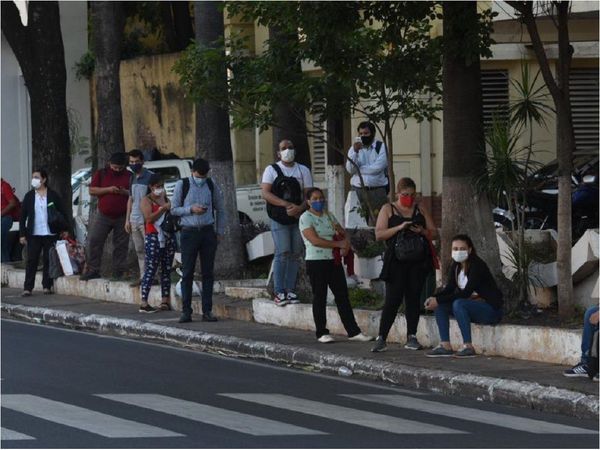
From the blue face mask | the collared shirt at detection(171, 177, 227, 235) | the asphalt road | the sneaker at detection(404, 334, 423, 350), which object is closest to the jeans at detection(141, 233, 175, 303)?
the collared shirt at detection(171, 177, 227, 235)

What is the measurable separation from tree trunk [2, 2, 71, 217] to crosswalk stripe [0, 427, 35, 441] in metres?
13.1

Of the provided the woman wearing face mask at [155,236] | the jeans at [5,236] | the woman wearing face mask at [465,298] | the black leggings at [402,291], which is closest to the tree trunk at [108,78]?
the jeans at [5,236]

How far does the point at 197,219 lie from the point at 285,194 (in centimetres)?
113

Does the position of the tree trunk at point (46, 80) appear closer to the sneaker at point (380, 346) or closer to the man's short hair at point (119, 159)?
the man's short hair at point (119, 159)

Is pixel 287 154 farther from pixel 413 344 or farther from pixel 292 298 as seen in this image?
pixel 413 344

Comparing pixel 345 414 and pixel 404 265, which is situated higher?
pixel 404 265

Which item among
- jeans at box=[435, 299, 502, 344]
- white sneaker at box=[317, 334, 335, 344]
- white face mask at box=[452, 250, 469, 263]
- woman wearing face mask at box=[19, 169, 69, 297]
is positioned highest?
woman wearing face mask at box=[19, 169, 69, 297]

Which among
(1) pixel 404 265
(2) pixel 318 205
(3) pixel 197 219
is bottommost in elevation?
(1) pixel 404 265

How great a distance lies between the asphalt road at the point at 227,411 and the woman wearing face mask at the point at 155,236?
3.42m

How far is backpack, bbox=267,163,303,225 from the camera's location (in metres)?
16.4

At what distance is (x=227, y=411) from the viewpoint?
10.9 m

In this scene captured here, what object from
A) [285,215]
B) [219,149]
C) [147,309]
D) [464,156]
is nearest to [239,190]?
[219,149]

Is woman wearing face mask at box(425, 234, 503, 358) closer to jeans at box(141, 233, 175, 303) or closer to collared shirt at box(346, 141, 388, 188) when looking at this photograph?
collared shirt at box(346, 141, 388, 188)

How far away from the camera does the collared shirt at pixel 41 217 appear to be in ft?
67.2
